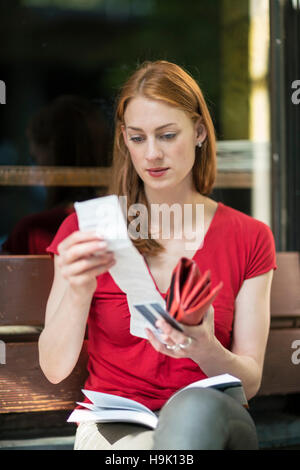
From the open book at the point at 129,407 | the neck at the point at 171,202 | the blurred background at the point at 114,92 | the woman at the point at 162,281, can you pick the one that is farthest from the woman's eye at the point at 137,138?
the blurred background at the point at 114,92

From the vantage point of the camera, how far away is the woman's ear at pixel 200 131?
1663 mm

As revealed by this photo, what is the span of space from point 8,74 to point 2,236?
2.81ft

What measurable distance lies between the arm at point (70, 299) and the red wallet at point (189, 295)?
140 millimetres

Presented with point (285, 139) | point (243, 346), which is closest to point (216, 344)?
point (243, 346)

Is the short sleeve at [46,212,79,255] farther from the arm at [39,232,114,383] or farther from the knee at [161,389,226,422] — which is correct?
the knee at [161,389,226,422]

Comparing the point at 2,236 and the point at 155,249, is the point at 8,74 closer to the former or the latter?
the point at 2,236

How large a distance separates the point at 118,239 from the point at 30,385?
2.79 feet

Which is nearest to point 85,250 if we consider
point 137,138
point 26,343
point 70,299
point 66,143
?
point 70,299

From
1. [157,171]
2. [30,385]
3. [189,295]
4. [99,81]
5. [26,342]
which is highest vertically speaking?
[99,81]

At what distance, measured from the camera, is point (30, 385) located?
184cm

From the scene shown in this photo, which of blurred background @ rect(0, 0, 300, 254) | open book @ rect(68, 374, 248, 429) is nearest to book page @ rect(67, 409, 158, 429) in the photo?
open book @ rect(68, 374, 248, 429)

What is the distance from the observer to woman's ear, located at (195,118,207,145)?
166 centimetres

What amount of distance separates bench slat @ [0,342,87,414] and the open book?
433 mm

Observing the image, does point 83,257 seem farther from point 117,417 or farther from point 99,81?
point 99,81
